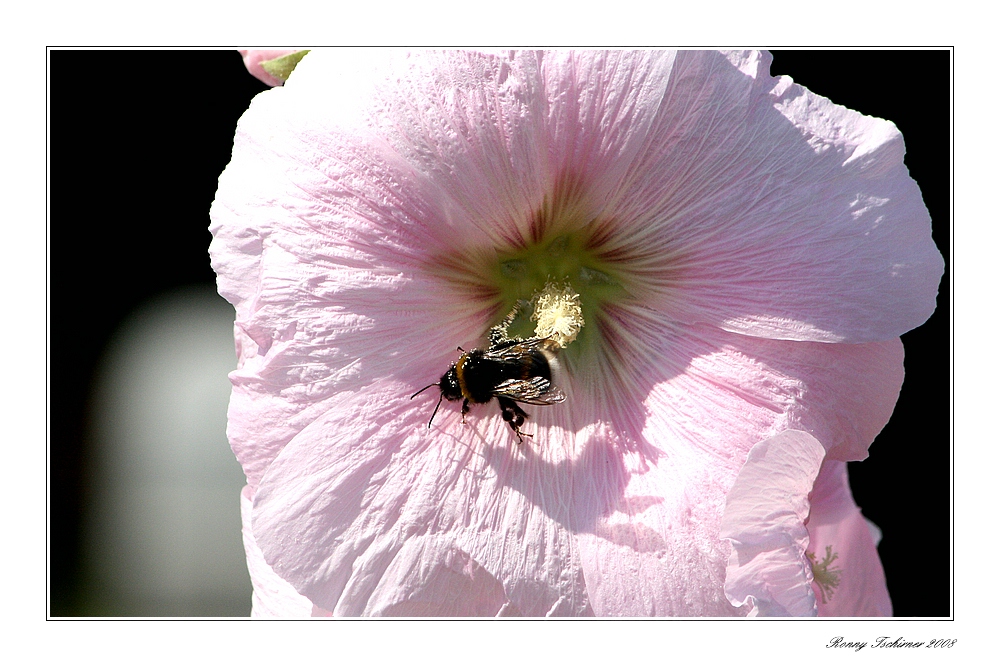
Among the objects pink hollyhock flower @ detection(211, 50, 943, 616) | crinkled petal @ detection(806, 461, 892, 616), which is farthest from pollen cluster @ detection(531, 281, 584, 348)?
crinkled petal @ detection(806, 461, 892, 616)

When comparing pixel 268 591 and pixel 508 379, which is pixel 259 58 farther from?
pixel 268 591

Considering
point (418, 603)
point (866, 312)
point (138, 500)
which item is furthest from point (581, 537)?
point (138, 500)

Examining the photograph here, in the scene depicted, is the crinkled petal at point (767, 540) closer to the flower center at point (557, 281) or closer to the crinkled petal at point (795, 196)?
the crinkled petal at point (795, 196)

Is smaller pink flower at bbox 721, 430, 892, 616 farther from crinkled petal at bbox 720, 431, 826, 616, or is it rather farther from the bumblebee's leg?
the bumblebee's leg

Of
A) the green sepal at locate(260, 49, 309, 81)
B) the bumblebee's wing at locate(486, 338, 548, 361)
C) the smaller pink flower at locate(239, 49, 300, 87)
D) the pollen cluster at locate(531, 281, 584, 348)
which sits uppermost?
the smaller pink flower at locate(239, 49, 300, 87)

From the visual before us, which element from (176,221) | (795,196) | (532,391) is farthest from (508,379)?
(176,221)

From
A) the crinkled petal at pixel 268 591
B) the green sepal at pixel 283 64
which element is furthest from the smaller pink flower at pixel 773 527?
the green sepal at pixel 283 64
